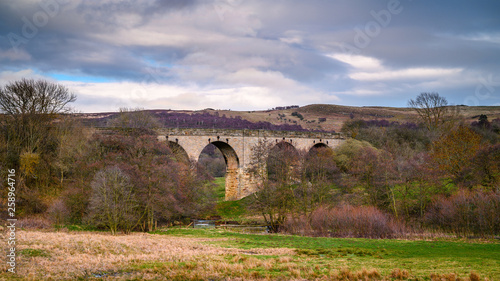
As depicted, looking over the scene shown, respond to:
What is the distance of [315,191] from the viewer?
31969mm

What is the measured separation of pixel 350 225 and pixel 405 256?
1032 centimetres

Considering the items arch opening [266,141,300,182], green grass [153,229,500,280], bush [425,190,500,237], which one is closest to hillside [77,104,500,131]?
arch opening [266,141,300,182]

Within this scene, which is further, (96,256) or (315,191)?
(315,191)

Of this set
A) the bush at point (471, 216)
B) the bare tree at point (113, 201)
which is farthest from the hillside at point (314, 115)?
the bush at point (471, 216)

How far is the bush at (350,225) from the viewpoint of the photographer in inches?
958

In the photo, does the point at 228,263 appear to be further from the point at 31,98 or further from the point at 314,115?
the point at 314,115

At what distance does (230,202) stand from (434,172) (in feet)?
74.6

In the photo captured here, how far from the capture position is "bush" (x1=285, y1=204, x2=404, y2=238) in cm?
2433

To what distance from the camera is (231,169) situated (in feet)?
161

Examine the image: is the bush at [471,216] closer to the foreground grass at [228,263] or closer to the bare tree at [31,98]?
the foreground grass at [228,263]

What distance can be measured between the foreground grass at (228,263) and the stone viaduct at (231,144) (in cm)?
2609

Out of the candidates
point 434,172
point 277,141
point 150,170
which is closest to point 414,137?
point 277,141

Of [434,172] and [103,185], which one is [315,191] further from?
[103,185]

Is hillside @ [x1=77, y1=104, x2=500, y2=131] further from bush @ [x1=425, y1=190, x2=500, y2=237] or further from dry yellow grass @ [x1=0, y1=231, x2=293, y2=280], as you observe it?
dry yellow grass @ [x1=0, y1=231, x2=293, y2=280]
